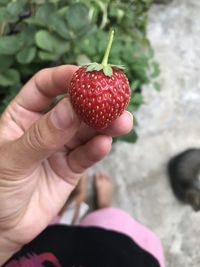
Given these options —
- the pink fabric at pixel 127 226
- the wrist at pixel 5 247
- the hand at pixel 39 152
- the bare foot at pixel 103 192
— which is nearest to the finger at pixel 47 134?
the hand at pixel 39 152

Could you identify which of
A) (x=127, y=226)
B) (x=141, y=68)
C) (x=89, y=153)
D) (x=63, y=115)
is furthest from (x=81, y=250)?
(x=63, y=115)

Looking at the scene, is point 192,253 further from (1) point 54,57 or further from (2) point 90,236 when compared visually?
(1) point 54,57

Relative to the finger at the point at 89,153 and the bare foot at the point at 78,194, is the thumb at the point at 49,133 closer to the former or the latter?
the finger at the point at 89,153

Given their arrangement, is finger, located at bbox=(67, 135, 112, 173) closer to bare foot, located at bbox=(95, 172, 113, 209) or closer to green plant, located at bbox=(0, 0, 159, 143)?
green plant, located at bbox=(0, 0, 159, 143)

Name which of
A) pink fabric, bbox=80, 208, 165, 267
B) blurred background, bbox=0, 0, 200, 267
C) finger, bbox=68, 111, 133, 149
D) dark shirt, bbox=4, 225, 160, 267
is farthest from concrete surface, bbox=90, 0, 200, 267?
finger, bbox=68, 111, 133, 149

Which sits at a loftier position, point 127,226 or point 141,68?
point 141,68

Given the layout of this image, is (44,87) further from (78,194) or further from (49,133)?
(78,194)

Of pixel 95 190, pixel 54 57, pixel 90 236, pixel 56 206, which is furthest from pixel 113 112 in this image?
pixel 95 190
